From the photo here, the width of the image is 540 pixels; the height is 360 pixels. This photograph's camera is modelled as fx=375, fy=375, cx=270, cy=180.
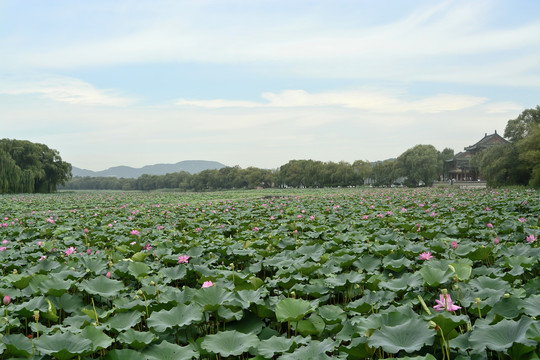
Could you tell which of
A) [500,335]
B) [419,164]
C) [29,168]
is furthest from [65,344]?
[419,164]

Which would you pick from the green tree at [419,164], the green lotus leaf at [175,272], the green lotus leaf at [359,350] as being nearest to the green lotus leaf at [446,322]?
the green lotus leaf at [359,350]

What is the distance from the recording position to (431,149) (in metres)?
53.8

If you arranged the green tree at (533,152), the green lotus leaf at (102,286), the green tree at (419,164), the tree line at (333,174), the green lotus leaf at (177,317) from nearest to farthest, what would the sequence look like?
the green lotus leaf at (177,317) < the green lotus leaf at (102,286) < the green tree at (533,152) < the green tree at (419,164) < the tree line at (333,174)

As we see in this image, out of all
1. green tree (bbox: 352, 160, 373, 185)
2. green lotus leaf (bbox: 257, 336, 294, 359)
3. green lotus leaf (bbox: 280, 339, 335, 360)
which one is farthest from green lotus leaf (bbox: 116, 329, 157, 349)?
green tree (bbox: 352, 160, 373, 185)

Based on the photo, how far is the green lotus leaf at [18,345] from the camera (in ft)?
6.73

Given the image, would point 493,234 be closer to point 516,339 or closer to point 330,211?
point 516,339

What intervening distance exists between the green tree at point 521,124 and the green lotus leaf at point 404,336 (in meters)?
38.6

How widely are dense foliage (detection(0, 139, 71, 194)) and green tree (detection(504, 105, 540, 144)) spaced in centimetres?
4807

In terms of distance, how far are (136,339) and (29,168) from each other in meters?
48.9

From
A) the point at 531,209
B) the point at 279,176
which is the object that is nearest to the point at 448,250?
the point at 531,209

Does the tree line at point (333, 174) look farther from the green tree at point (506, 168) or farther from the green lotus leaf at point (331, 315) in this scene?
the green lotus leaf at point (331, 315)

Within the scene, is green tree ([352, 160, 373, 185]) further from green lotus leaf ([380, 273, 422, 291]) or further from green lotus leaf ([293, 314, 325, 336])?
green lotus leaf ([293, 314, 325, 336])

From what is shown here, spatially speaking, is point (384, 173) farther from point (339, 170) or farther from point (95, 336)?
point (95, 336)

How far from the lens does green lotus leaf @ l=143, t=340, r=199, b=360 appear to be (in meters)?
1.96
